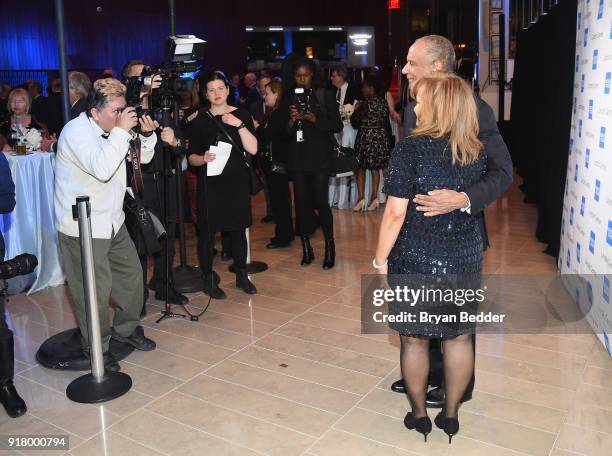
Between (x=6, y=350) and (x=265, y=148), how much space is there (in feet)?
12.9

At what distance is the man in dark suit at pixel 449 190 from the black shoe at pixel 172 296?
2.16 metres

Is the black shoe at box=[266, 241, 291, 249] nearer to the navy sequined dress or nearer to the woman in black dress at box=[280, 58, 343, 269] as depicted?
the woman in black dress at box=[280, 58, 343, 269]

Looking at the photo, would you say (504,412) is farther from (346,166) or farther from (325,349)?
(346,166)

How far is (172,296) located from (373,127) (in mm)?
3731

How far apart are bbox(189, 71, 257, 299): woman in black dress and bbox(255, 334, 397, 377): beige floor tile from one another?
3.20ft

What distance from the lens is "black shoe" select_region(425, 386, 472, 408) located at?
10.4ft

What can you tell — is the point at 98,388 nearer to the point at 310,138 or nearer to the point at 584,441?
the point at 584,441

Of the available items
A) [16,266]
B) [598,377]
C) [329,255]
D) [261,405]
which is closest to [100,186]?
[16,266]

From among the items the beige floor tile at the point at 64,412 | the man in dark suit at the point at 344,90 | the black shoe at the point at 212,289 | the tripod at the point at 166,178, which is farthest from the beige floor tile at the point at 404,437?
the man in dark suit at the point at 344,90

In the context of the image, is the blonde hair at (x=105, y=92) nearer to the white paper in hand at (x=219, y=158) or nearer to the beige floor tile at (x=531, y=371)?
the white paper in hand at (x=219, y=158)

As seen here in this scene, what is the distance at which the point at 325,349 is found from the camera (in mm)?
3943

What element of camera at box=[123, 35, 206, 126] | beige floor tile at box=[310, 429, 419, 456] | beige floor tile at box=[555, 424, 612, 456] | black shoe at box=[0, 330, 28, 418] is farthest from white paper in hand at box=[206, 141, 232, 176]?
beige floor tile at box=[555, 424, 612, 456]

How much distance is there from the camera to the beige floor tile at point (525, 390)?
3213mm

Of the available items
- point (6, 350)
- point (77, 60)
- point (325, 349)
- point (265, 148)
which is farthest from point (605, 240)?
point (77, 60)
